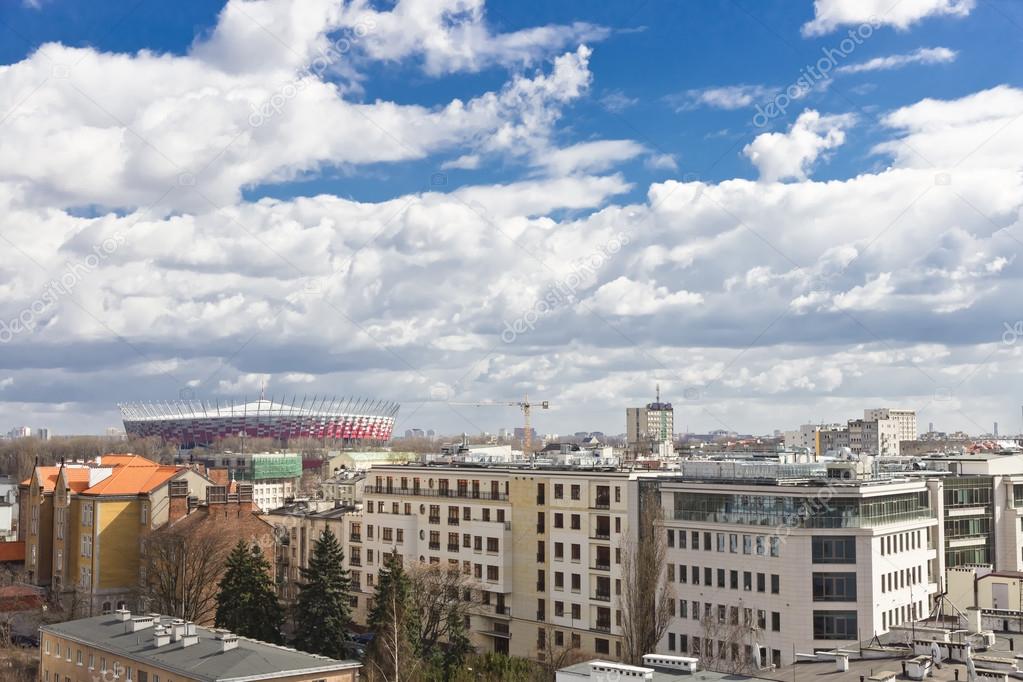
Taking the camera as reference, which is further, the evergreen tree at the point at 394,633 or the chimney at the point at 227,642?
the evergreen tree at the point at 394,633

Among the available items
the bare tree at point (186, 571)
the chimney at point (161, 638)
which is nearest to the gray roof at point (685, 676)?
the chimney at point (161, 638)

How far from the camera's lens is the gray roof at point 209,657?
3850cm

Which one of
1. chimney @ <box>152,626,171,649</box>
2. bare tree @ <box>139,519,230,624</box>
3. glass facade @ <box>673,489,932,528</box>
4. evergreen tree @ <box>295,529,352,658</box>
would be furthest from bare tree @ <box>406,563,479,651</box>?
glass facade @ <box>673,489,932,528</box>

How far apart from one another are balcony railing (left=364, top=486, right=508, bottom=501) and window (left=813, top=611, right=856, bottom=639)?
23.1 meters

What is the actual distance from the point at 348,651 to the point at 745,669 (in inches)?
838

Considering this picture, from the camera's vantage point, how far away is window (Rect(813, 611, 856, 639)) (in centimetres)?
5075

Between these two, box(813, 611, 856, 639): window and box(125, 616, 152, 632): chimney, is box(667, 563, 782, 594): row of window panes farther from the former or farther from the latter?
box(125, 616, 152, 632): chimney

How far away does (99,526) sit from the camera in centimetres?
7219

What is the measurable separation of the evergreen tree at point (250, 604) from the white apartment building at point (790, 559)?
21.3 meters

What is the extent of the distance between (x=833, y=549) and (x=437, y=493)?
97.8 ft

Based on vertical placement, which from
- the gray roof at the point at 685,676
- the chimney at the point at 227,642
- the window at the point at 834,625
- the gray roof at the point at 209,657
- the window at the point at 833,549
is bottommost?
the window at the point at 834,625

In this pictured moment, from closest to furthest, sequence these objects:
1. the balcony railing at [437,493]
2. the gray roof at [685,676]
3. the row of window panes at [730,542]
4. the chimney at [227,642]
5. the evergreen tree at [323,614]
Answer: the gray roof at [685,676] < the chimney at [227,642] < the row of window panes at [730,542] < the evergreen tree at [323,614] < the balcony railing at [437,493]

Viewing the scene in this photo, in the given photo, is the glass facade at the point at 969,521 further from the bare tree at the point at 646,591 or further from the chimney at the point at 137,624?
the chimney at the point at 137,624

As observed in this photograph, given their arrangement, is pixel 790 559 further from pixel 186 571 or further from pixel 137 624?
pixel 186 571
